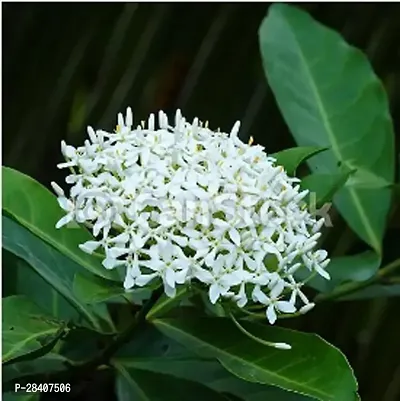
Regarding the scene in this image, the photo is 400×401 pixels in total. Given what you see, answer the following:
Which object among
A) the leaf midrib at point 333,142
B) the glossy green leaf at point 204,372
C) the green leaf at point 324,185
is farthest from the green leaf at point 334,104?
the glossy green leaf at point 204,372

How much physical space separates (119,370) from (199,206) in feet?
0.92

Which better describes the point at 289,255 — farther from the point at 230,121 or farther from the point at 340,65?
the point at 230,121

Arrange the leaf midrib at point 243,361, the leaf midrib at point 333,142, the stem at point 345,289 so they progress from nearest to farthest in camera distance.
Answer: the leaf midrib at point 243,361, the stem at point 345,289, the leaf midrib at point 333,142

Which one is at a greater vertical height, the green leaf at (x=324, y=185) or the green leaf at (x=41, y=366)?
the green leaf at (x=324, y=185)

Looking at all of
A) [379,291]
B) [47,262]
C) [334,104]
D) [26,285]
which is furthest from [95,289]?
[334,104]

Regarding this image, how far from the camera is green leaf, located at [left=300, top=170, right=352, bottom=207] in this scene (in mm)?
969

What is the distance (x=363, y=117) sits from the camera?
1.24m

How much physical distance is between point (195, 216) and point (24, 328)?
0.26 meters

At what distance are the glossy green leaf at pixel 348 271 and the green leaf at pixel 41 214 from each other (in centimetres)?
27

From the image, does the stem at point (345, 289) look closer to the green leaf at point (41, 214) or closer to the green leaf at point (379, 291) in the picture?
the green leaf at point (379, 291)

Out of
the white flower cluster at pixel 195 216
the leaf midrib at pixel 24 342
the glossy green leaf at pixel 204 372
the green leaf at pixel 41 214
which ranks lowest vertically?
the glossy green leaf at pixel 204 372

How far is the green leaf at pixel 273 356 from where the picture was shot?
2.73 ft

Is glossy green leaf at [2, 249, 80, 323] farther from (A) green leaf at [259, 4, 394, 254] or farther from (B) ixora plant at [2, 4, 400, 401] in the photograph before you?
(A) green leaf at [259, 4, 394, 254]

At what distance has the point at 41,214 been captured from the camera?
3.26 feet
